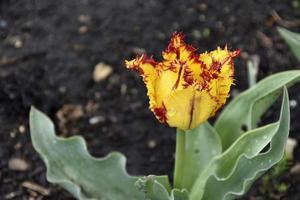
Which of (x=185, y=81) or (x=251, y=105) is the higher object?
(x=185, y=81)

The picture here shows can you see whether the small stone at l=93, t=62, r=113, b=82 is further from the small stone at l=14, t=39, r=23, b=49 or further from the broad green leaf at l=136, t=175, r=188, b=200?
the broad green leaf at l=136, t=175, r=188, b=200

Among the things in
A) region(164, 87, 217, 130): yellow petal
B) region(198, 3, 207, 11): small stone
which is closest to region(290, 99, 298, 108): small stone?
region(198, 3, 207, 11): small stone

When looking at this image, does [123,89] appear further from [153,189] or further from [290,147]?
[153,189]

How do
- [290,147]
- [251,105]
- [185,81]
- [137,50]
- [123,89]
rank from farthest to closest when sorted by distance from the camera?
[137,50] → [123,89] → [290,147] → [251,105] → [185,81]

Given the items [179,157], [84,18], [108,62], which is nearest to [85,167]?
[179,157]

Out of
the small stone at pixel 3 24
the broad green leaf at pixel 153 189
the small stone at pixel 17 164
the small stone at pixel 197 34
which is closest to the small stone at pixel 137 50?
the small stone at pixel 197 34

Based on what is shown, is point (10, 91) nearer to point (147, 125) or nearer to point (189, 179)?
point (147, 125)

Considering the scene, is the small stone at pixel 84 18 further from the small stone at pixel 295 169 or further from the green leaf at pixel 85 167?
the small stone at pixel 295 169

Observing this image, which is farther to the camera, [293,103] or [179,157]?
[293,103]
